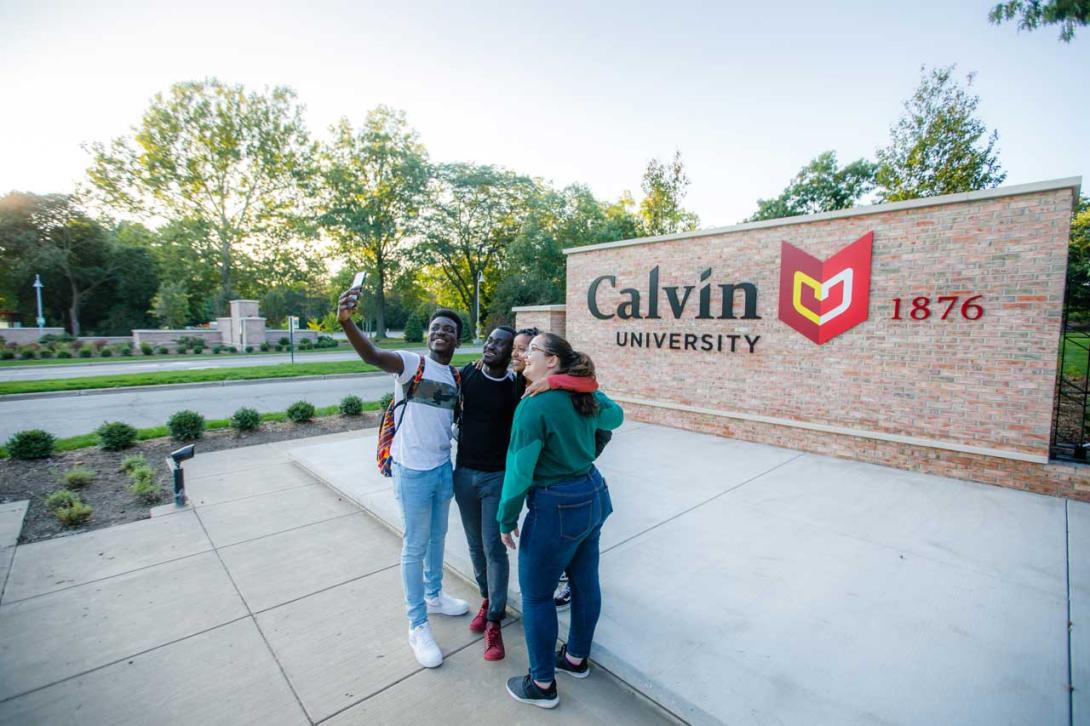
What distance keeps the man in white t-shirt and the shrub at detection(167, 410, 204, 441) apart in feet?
22.0

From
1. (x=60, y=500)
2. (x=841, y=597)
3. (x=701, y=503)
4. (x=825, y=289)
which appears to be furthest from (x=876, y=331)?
(x=60, y=500)

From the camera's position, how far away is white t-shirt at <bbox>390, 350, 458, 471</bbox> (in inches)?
107

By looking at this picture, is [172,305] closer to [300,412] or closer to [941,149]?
[300,412]

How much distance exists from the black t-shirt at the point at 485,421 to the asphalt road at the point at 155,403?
30.4 feet

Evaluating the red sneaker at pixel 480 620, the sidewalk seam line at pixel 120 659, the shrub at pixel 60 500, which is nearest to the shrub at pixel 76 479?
the shrub at pixel 60 500

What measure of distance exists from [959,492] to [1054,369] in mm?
1634

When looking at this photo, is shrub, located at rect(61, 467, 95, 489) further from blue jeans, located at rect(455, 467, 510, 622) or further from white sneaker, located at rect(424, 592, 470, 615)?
blue jeans, located at rect(455, 467, 510, 622)

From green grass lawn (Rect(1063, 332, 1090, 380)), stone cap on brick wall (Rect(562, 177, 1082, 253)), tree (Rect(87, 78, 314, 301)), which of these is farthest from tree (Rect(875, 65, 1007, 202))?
tree (Rect(87, 78, 314, 301))

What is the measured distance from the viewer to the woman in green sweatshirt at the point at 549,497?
2.25 m

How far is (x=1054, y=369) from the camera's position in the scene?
5148 millimetres

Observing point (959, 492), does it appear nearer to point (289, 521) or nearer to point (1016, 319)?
point (1016, 319)

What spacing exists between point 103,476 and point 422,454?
6.01 m

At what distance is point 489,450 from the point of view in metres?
2.71

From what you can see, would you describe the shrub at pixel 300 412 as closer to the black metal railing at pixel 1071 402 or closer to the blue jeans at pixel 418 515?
the blue jeans at pixel 418 515
